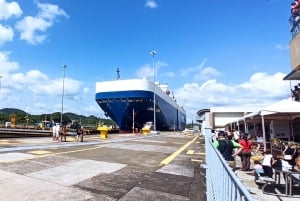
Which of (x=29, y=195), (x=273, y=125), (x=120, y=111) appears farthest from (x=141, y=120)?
(x=29, y=195)

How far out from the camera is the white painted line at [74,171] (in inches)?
294

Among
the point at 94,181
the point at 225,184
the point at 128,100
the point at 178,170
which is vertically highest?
the point at 128,100

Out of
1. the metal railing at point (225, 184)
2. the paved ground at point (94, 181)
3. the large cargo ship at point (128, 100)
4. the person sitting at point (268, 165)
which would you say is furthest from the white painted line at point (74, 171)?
the large cargo ship at point (128, 100)

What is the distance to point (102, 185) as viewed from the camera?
710 cm

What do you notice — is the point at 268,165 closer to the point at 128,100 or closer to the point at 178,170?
the point at 178,170

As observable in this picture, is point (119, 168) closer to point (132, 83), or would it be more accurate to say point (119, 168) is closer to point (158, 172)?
point (158, 172)

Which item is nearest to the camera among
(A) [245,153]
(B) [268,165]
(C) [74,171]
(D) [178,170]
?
(B) [268,165]

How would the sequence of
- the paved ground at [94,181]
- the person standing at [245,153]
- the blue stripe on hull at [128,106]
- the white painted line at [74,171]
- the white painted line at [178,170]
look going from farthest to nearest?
1. the blue stripe on hull at [128,106]
2. the person standing at [245,153]
3. the white painted line at [178,170]
4. the white painted line at [74,171]
5. the paved ground at [94,181]

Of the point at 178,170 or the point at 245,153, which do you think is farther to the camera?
the point at 245,153

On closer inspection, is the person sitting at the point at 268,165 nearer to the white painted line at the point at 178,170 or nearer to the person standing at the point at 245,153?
the white painted line at the point at 178,170

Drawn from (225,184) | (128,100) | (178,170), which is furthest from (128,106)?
(225,184)

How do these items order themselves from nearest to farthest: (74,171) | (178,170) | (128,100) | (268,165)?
(268,165) < (74,171) < (178,170) < (128,100)

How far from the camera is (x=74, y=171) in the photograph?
28.4 feet

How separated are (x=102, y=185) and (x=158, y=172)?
2656 millimetres
